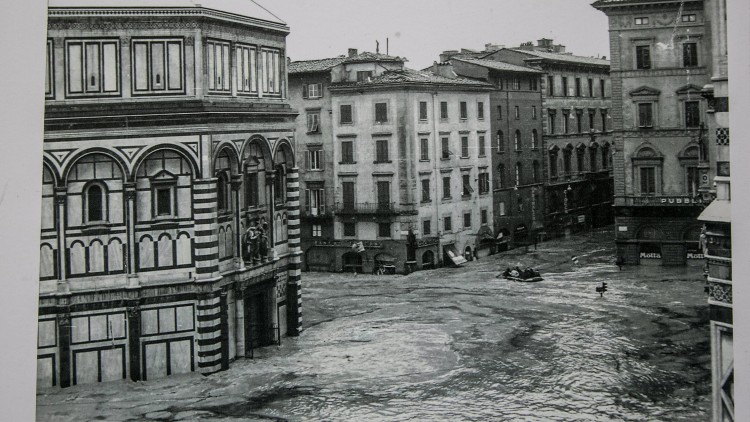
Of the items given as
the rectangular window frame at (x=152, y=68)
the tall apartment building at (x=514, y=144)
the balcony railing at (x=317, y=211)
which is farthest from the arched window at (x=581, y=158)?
the rectangular window frame at (x=152, y=68)

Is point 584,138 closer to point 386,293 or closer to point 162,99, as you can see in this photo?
point 386,293

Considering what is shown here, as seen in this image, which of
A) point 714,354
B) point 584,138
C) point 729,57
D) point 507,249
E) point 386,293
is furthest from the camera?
point 507,249

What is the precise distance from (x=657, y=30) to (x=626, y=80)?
848 mm

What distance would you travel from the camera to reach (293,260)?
39.7 feet

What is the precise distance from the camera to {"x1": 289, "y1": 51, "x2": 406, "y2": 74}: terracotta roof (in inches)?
448

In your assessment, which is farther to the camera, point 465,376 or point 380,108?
point 380,108

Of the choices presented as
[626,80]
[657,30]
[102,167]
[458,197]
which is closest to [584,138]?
[626,80]

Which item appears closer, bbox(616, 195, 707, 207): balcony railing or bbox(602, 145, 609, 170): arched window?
bbox(616, 195, 707, 207): balcony railing

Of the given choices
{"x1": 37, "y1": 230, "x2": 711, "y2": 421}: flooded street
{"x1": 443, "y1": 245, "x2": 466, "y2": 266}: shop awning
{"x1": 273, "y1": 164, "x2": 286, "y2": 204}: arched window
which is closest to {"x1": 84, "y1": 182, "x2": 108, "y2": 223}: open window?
{"x1": 37, "y1": 230, "x2": 711, "y2": 421}: flooded street

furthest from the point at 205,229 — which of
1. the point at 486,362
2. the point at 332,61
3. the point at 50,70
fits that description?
the point at 486,362

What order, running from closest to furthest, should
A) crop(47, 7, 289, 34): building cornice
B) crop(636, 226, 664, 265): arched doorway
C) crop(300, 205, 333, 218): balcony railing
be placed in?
crop(47, 7, 289, 34): building cornice → crop(636, 226, 664, 265): arched doorway → crop(300, 205, 333, 218): balcony railing

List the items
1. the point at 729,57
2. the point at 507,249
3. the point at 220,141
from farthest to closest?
1. the point at 507,249
2. the point at 220,141
3. the point at 729,57

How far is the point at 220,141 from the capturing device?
32.9 feet

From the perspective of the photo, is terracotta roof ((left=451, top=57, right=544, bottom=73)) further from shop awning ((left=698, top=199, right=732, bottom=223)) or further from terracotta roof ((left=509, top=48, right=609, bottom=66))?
shop awning ((left=698, top=199, right=732, bottom=223))
